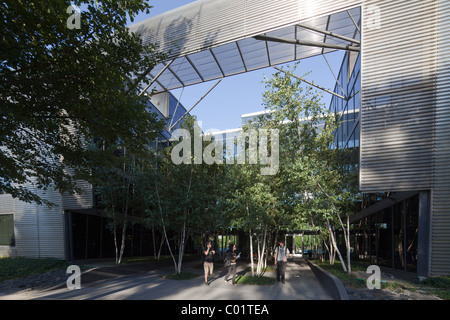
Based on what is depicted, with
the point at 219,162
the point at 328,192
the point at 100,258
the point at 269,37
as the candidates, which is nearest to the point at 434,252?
the point at 328,192

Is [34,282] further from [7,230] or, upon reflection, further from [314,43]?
[314,43]

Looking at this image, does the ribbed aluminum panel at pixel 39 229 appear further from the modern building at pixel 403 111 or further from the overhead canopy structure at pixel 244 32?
the modern building at pixel 403 111

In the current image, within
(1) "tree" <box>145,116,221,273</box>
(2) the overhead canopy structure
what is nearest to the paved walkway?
(1) "tree" <box>145,116,221,273</box>

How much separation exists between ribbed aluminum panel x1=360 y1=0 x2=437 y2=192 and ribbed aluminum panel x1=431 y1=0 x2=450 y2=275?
8.4 inches

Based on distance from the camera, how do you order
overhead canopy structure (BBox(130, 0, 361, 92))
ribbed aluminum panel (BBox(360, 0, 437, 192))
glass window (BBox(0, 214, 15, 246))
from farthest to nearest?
glass window (BBox(0, 214, 15, 246)), overhead canopy structure (BBox(130, 0, 361, 92)), ribbed aluminum panel (BBox(360, 0, 437, 192))

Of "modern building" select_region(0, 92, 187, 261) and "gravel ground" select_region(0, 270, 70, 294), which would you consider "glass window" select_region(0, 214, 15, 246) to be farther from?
"gravel ground" select_region(0, 270, 70, 294)

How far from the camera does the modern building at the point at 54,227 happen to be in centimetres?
1680

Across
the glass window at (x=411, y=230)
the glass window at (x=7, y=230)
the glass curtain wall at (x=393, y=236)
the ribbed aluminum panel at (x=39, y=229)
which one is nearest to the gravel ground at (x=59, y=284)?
the glass window at (x=411, y=230)

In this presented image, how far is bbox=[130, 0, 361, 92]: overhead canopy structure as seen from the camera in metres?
14.8

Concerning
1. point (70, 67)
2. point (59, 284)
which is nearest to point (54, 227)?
point (59, 284)

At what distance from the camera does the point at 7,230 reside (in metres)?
18.4

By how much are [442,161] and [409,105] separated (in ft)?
7.84

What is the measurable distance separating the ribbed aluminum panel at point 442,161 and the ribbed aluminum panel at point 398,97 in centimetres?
21
